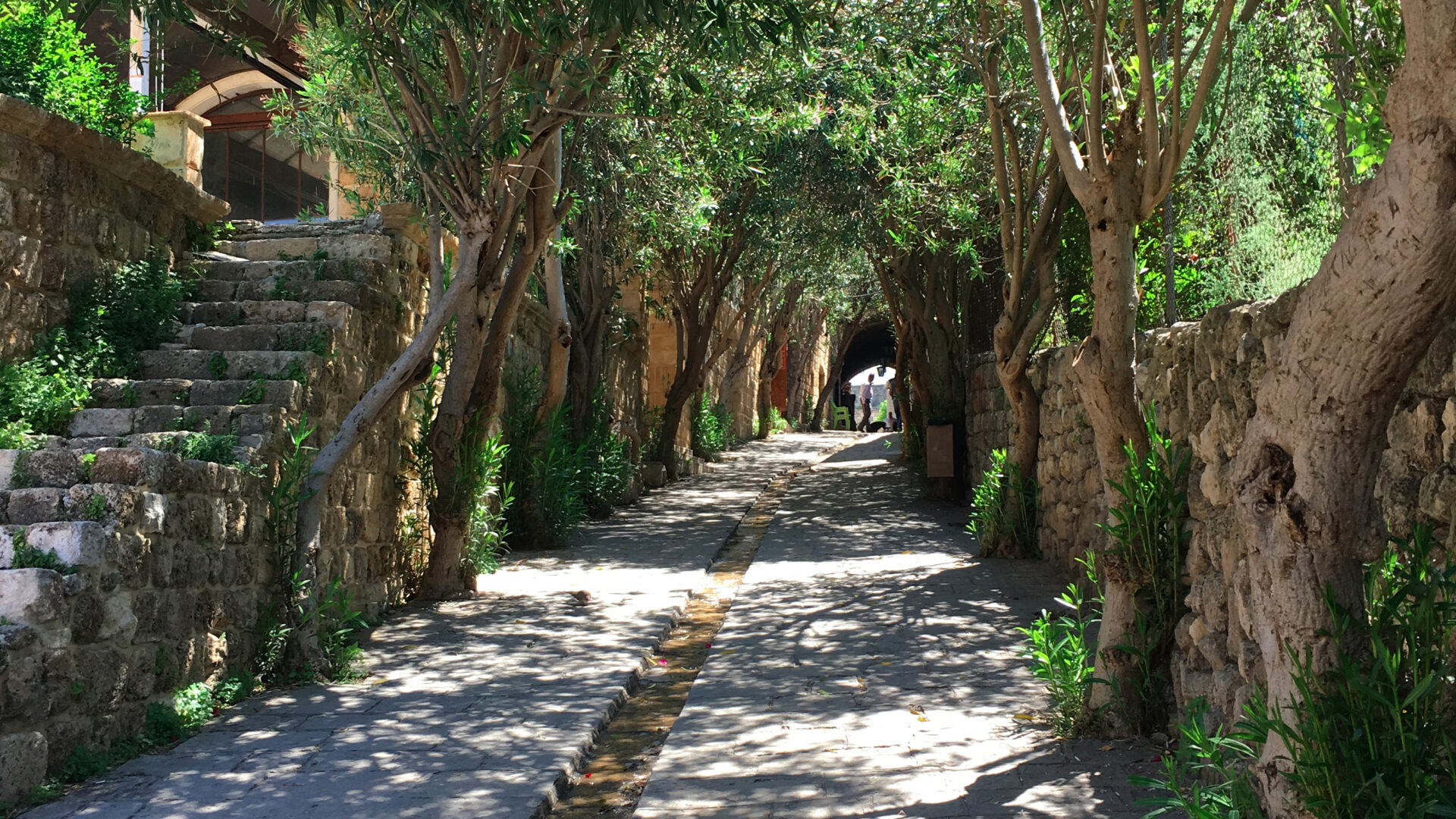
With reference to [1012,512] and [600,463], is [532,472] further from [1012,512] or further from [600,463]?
[1012,512]

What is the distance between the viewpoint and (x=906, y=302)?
13797 mm

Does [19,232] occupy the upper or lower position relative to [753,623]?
upper

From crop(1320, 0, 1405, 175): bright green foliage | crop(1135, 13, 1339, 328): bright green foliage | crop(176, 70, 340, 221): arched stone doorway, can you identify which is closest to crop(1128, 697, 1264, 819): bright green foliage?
crop(1320, 0, 1405, 175): bright green foliage

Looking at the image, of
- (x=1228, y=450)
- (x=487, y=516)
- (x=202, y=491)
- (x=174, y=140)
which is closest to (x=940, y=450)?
(x=487, y=516)

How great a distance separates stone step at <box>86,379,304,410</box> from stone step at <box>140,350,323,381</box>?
0.10 m

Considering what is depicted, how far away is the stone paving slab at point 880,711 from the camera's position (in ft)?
13.2

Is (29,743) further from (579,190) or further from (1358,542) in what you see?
(579,190)

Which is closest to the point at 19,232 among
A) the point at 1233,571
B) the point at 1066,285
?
the point at 1233,571

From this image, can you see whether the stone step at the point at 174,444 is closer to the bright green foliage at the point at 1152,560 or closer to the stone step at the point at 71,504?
the stone step at the point at 71,504

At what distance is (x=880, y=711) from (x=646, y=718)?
1.12 m

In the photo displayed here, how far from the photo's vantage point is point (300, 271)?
7.54m

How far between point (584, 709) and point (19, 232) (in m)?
3.85

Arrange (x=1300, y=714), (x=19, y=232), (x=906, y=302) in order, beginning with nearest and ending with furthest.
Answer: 1. (x=1300, y=714)
2. (x=19, y=232)
3. (x=906, y=302)

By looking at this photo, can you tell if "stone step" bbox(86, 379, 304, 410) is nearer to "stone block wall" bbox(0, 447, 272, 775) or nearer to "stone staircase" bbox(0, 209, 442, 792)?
"stone staircase" bbox(0, 209, 442, 792)
